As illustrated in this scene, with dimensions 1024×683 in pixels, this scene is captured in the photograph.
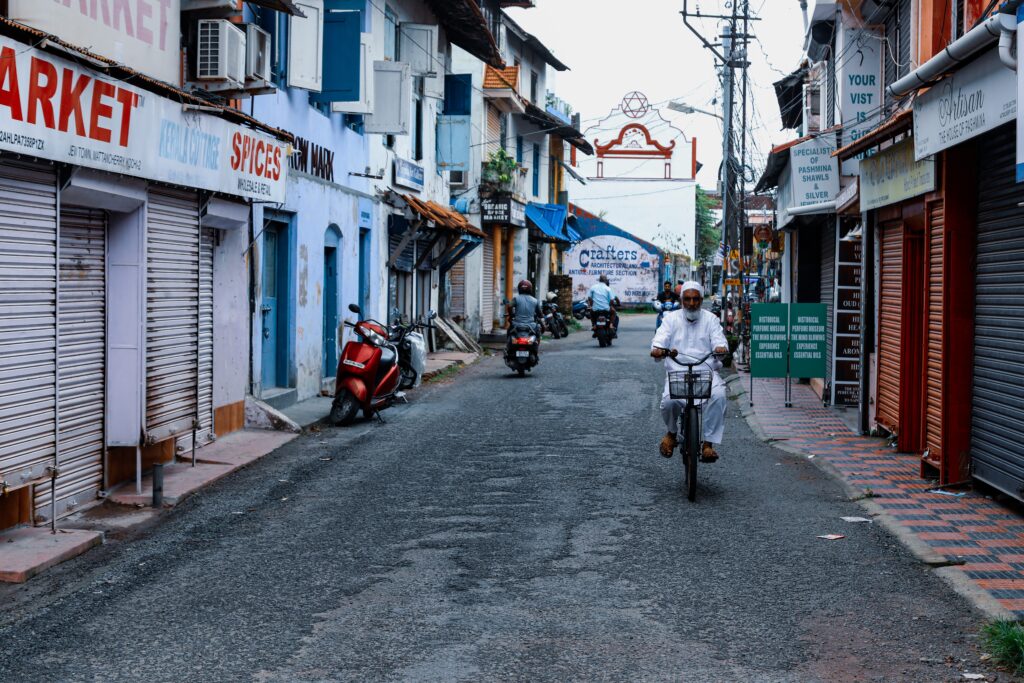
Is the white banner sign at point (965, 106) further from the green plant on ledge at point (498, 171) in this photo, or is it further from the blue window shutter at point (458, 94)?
the green plant on ledge at point (498, 171)

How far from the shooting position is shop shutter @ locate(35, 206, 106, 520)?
8.39 meters

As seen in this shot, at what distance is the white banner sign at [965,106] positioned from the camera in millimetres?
7730

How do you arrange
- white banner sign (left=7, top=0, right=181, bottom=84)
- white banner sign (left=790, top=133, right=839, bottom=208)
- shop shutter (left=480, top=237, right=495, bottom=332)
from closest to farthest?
white banner sign (left=7, top=0, right=181, bottom=84), white banner sign (left=790, top=133, right=839, bottom=208), shop shutter (left=480, top=237, right=495, bottom=332)

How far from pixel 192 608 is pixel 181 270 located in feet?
17.9

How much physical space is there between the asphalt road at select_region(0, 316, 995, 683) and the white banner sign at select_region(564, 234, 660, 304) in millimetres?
46177

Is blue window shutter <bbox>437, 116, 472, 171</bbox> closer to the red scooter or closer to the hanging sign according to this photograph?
the hanging sign

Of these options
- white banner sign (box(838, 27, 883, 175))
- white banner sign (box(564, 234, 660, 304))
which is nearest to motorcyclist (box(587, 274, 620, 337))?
white banner sign (box(838, 27, 883, 175))

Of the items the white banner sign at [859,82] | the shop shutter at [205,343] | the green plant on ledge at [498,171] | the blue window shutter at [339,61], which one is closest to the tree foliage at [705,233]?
the green plant on ledge at [498,171]

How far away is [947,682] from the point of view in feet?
16.1

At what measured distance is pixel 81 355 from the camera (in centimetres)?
875

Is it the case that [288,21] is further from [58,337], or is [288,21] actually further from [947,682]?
[947,682]

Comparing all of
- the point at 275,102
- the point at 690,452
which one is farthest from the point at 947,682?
the point at 275,102

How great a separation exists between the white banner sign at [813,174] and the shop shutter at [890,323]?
3.98 m

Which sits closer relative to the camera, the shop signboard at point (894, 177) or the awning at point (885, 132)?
the shop signboard at point (894, 177)
